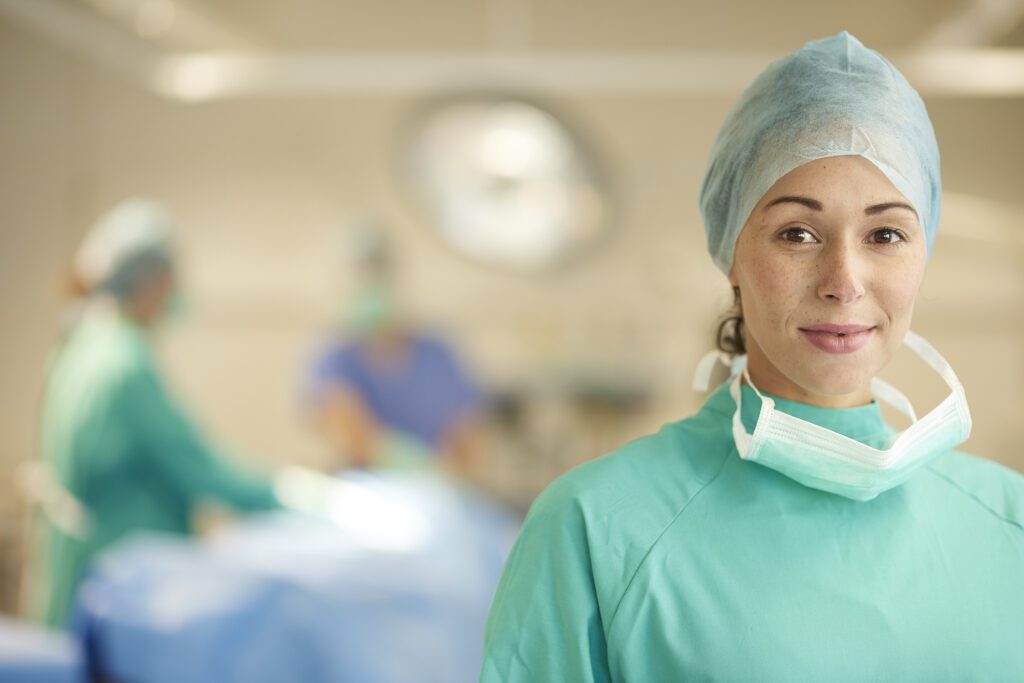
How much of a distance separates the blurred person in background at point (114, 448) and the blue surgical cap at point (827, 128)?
189 cm

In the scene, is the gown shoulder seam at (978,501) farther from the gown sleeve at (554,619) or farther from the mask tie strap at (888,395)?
the gown sleeve at (554,619)

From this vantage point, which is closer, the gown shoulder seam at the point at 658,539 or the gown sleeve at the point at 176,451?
the gown shoulder seam at the point at 658,539

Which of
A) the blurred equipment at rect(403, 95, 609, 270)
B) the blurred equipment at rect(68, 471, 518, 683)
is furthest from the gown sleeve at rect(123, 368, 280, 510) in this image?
the blurred equipment at rect(403, 95, 609, 270)

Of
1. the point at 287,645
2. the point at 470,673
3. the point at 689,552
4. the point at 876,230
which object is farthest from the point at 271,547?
the point at 876,230

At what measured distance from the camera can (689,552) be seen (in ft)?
3.00

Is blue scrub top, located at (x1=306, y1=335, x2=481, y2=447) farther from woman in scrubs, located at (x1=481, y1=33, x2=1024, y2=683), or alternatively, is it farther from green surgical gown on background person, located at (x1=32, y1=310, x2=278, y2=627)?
woman in scrubs, located at (x1=481, y1=33, x2=1024, y2=683)

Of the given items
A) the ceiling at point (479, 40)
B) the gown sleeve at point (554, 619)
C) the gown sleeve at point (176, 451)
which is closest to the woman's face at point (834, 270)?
the gown sleeve at point (554, 619)

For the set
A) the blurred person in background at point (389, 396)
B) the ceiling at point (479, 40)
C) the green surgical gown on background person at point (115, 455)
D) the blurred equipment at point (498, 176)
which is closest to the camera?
the green surgical gown on background person at point (115, 455)

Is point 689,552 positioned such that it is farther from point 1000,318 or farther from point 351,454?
point 1000,318

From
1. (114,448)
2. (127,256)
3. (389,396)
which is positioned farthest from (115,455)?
(389,396)

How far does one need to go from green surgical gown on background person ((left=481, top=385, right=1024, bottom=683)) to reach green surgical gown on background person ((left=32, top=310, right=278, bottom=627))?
1.76 meters

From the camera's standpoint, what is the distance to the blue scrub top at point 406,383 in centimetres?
356

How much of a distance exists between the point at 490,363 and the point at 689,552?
4720 millimetres

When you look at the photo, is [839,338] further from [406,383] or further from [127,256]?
[406,383]
